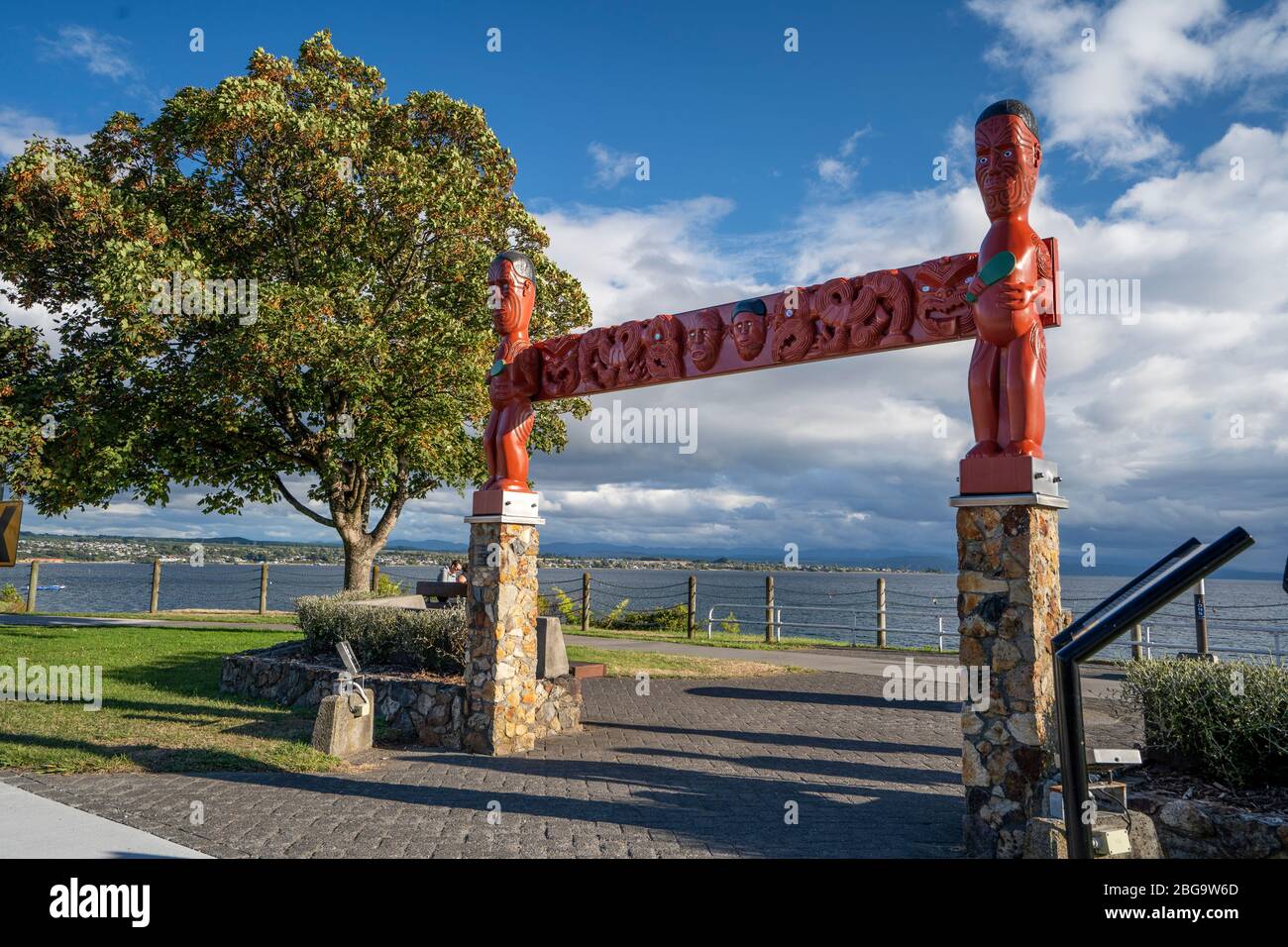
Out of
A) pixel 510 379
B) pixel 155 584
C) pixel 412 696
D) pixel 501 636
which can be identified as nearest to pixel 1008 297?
pixel 510 379

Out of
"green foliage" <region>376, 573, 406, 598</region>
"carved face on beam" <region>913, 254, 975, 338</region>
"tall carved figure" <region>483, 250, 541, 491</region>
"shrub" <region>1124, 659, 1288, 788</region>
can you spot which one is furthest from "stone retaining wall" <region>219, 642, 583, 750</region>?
"green foliage" <region>376, 573, 406, 598</region>

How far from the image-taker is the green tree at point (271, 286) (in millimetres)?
14289

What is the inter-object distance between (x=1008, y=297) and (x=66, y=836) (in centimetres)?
663

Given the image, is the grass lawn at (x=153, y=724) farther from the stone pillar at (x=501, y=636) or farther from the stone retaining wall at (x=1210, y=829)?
the stone retaining wall at (x=1210, y=829)

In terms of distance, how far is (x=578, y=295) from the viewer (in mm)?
18984

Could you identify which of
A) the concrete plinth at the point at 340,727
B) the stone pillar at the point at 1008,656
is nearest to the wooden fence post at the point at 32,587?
the concrete plinth at the point at 340,727

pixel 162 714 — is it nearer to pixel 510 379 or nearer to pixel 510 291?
pixel 510 379

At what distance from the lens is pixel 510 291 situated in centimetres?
914

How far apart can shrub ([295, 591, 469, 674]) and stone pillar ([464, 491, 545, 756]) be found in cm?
89

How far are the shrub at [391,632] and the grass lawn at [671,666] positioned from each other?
3.88 meters

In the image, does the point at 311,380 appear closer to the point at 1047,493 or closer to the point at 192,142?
the point at 192,142

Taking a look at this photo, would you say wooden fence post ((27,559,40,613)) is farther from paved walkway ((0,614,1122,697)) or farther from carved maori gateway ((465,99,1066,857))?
carved maori gateway ((465,99,1066,857))
